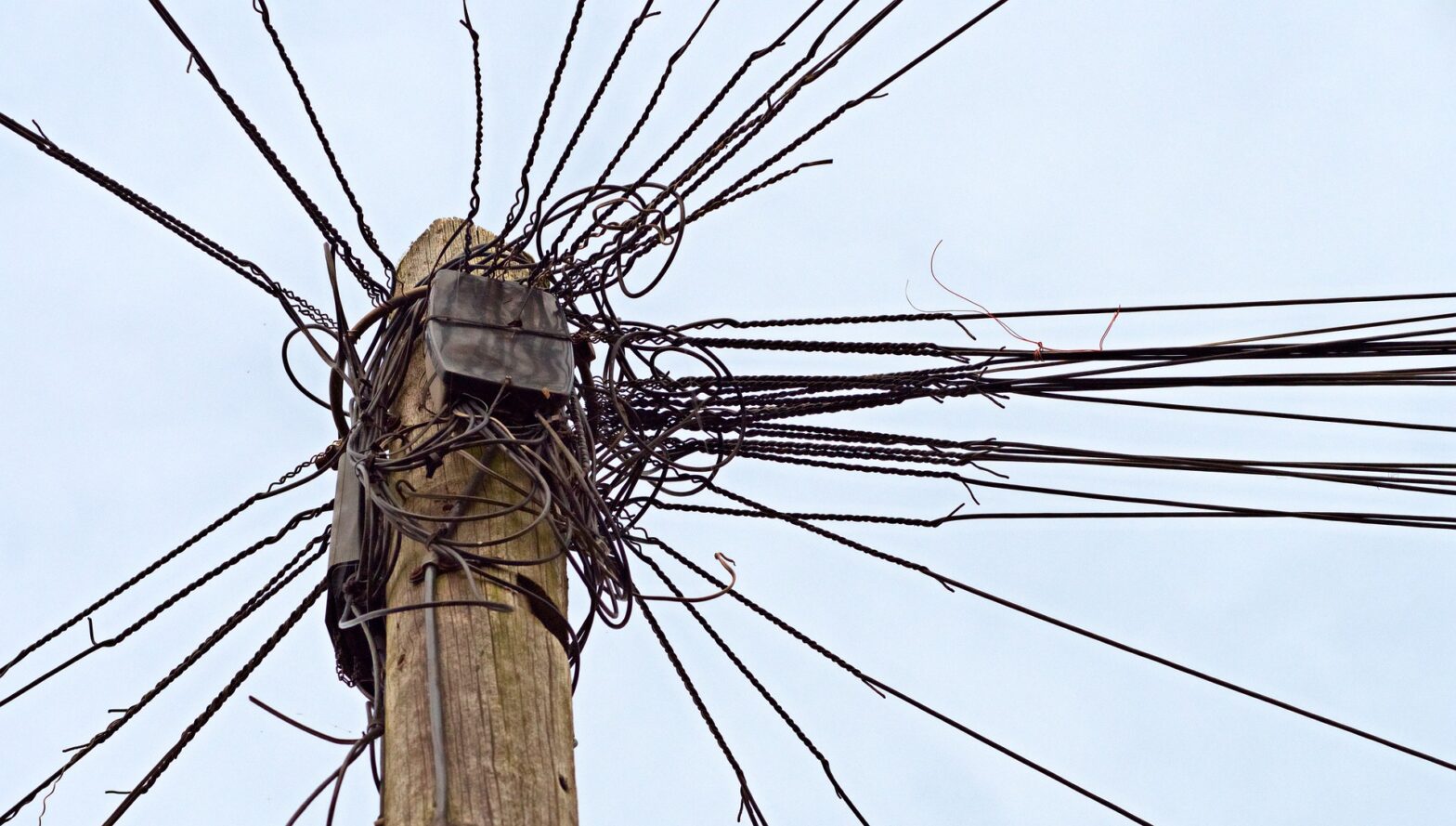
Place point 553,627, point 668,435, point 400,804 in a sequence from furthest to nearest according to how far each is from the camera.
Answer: point 668,435 < point 553,627 < point 400,804

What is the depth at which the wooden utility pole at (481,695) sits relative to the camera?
246 centimetres

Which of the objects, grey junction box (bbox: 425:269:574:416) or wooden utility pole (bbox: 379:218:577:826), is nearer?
wooden utility pole (bbox: 379:218:577:826)

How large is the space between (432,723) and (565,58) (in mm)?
2016

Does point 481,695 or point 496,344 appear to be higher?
point 496,344

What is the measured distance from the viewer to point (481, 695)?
259 cm

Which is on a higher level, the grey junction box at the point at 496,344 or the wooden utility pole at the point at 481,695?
the grey junction box at the point at 496,344

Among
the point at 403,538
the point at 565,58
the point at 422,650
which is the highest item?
the point at 565,58

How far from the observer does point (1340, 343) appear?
3.49m

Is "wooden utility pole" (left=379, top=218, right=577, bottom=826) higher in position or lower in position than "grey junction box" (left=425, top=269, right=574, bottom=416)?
lower

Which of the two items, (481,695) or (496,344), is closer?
(481,695)

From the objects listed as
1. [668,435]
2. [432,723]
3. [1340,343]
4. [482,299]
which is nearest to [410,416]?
[482,299]

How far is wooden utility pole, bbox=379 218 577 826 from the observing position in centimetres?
246

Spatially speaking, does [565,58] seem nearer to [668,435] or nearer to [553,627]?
[668,435]

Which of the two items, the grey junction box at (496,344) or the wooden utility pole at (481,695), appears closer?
the wooden utility pole at (481,695)
